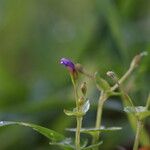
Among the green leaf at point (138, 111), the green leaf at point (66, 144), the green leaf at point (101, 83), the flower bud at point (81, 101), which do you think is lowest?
the green leaf at point (66, 144)

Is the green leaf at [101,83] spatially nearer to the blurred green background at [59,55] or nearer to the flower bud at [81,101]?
the flower bud at [81,101]

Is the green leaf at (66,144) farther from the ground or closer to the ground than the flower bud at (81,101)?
closer to the ground

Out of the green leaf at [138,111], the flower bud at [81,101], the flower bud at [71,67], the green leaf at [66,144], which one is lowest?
the green leaf at [66,144]

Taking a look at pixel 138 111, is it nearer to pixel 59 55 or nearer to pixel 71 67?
pixel 71 67

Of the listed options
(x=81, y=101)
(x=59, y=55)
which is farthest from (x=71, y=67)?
(x=59, y=55)

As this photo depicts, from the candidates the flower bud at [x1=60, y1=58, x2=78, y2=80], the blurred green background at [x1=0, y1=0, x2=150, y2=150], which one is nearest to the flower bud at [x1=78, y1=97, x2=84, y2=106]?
the flower bud at [x1=60, y1=58, x2=78, y2=80]

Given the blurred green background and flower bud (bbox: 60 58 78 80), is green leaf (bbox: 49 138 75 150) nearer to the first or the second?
flower bud (bbox: 60 58 78 80)

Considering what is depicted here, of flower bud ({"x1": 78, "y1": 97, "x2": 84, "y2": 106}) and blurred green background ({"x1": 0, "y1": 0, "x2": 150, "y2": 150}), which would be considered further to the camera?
blurred green background ({"x1": 0, "y1": 0, "x2": 150, "y2": 150})

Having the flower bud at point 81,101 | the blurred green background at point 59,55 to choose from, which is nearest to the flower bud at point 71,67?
the flower bud at point 81,101

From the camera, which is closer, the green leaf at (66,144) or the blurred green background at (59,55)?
the green leaf at (66,144)

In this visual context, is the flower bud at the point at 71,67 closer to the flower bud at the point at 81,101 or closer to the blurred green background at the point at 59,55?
the flower bud at the point at 81,101
